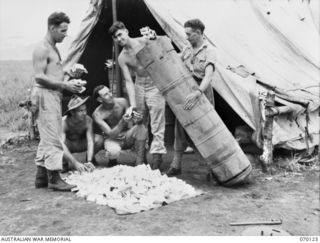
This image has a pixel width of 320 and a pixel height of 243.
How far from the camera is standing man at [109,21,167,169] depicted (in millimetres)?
5027

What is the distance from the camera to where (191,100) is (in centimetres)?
431

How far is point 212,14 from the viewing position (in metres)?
6.53

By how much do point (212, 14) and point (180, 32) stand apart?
1346mm

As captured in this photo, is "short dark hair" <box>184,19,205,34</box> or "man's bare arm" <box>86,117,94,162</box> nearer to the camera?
"short dark hair" <box>184,19,205,34</box>

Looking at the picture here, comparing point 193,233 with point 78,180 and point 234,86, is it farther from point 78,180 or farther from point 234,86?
point 234,86

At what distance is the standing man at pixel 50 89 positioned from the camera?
4.14 meters

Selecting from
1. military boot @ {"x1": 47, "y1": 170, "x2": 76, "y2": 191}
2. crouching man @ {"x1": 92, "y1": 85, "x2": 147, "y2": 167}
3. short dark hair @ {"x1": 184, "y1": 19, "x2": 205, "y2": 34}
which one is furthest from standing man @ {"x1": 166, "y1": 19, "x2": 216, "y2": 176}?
military boot @ {"x1": 47, "y1": 170, "x2": 76, "y2": 191}

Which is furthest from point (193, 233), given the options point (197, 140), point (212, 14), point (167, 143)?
point (212, 14)

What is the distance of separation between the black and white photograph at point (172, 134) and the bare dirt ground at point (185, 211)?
13mm

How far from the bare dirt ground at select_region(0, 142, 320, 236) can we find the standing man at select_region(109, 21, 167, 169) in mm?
491

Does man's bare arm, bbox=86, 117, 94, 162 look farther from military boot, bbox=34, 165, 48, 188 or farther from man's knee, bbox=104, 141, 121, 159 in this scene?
military boot, bbox=34, 165, 48, 188

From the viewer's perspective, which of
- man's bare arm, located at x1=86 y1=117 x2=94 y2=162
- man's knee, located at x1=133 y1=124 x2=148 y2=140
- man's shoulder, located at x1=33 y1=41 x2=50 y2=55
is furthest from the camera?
man's knee, located at x1=133 y1=124 x2=148 y2=140

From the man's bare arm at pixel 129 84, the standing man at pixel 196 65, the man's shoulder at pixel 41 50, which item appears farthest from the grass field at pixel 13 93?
the standing man at pixel 196 65

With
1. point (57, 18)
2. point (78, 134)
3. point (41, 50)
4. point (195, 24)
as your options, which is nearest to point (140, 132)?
point (78, 134)
